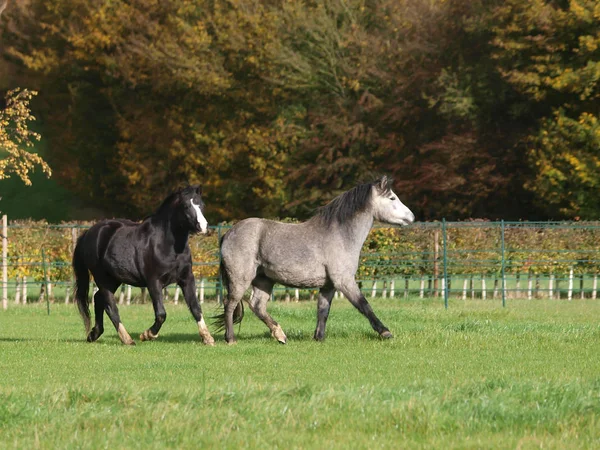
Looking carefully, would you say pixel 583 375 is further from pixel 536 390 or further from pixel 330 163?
pixel 330 163

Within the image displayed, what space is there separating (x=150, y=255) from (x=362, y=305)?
3123 millimetres

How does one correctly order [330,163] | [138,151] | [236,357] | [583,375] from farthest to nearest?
[138,151], [330,163], [236,357], [583,375]

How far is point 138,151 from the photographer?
5284cm

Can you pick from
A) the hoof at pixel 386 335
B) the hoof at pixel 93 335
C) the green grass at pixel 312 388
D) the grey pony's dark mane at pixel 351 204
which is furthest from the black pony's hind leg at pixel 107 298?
the hoof at pixel 386 335

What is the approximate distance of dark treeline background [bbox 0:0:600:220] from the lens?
38.7 m

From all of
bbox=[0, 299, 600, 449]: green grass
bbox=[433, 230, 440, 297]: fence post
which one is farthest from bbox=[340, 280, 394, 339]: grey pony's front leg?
bbox=[433, 230, 440, 297]: fence post

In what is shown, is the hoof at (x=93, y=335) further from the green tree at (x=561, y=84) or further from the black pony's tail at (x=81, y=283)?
the green tree at (x=561, y=84)

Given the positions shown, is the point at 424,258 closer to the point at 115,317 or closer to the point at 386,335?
the point at 386,335

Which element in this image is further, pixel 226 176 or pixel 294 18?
pixel 226 176

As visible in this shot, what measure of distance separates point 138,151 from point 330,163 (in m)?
11.1

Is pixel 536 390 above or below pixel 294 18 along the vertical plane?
below

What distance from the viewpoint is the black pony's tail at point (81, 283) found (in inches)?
703

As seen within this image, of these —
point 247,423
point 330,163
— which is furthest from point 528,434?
point 330,163

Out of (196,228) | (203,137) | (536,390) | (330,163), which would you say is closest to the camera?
(536,390)
